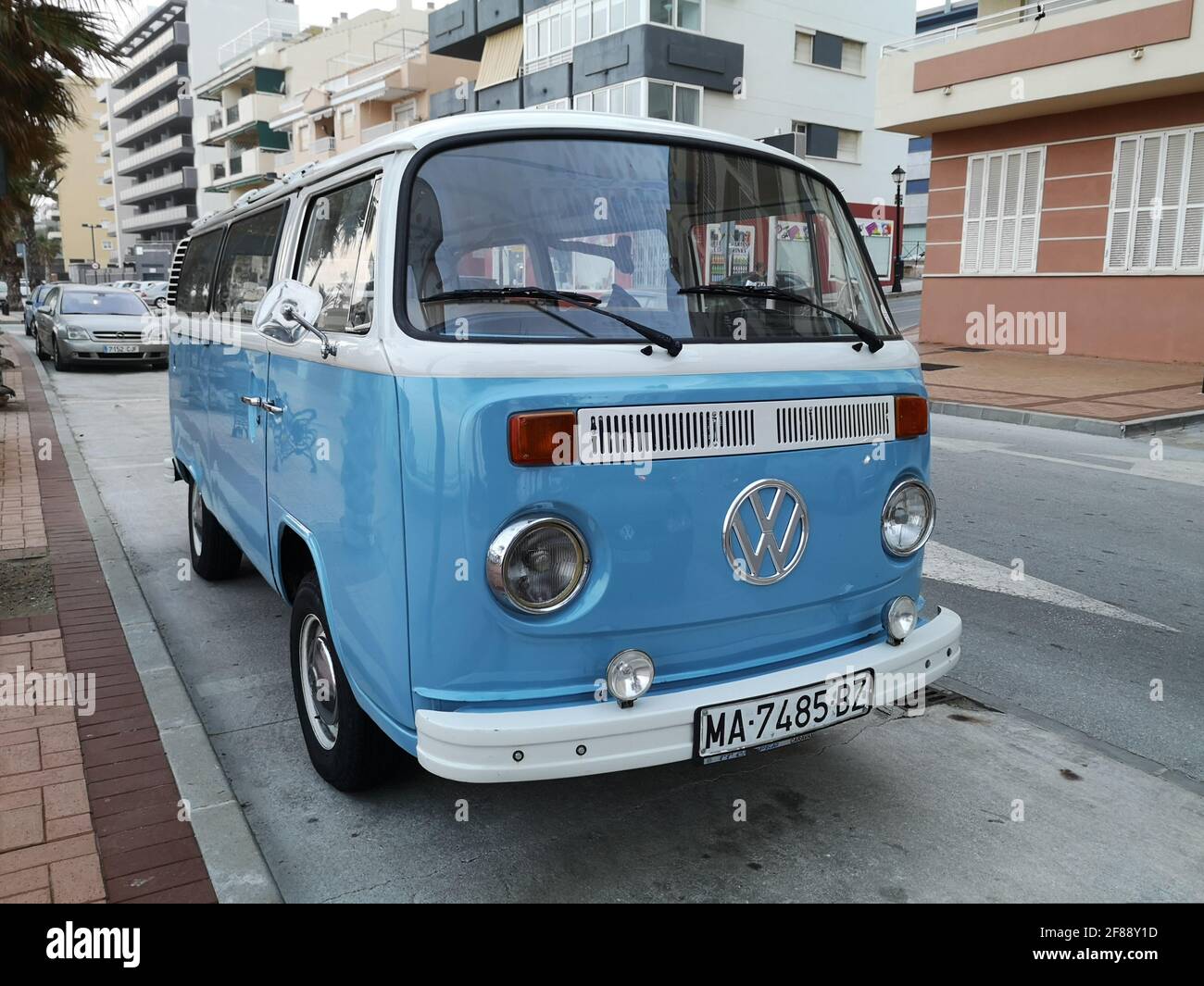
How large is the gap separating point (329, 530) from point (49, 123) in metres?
11.7

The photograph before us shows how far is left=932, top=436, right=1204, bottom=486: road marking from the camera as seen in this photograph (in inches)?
347

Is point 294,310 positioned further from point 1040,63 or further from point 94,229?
point 94,229

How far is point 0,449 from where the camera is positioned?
33.3ft

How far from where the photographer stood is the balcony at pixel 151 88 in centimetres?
7925

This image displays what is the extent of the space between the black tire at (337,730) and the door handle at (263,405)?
25.2 inches

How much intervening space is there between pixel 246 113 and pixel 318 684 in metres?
64.4

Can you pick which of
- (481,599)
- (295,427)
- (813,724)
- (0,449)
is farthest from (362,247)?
(0,449)

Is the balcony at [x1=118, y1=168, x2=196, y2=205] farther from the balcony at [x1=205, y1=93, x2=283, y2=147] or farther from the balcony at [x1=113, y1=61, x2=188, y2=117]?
the balcony at [x1=205, y1=93, x2=283, y2=147]

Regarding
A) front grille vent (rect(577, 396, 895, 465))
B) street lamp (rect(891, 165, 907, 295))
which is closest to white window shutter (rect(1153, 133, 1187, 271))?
street lamp (rect(891, 165, 907, 295))

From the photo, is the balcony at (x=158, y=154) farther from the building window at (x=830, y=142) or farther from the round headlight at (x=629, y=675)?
the round headlight at (x=629, y=675)

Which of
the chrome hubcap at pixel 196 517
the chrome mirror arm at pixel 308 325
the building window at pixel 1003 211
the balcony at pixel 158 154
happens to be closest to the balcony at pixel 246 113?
the balcony at pixel 158 154

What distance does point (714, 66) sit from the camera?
30.9m
